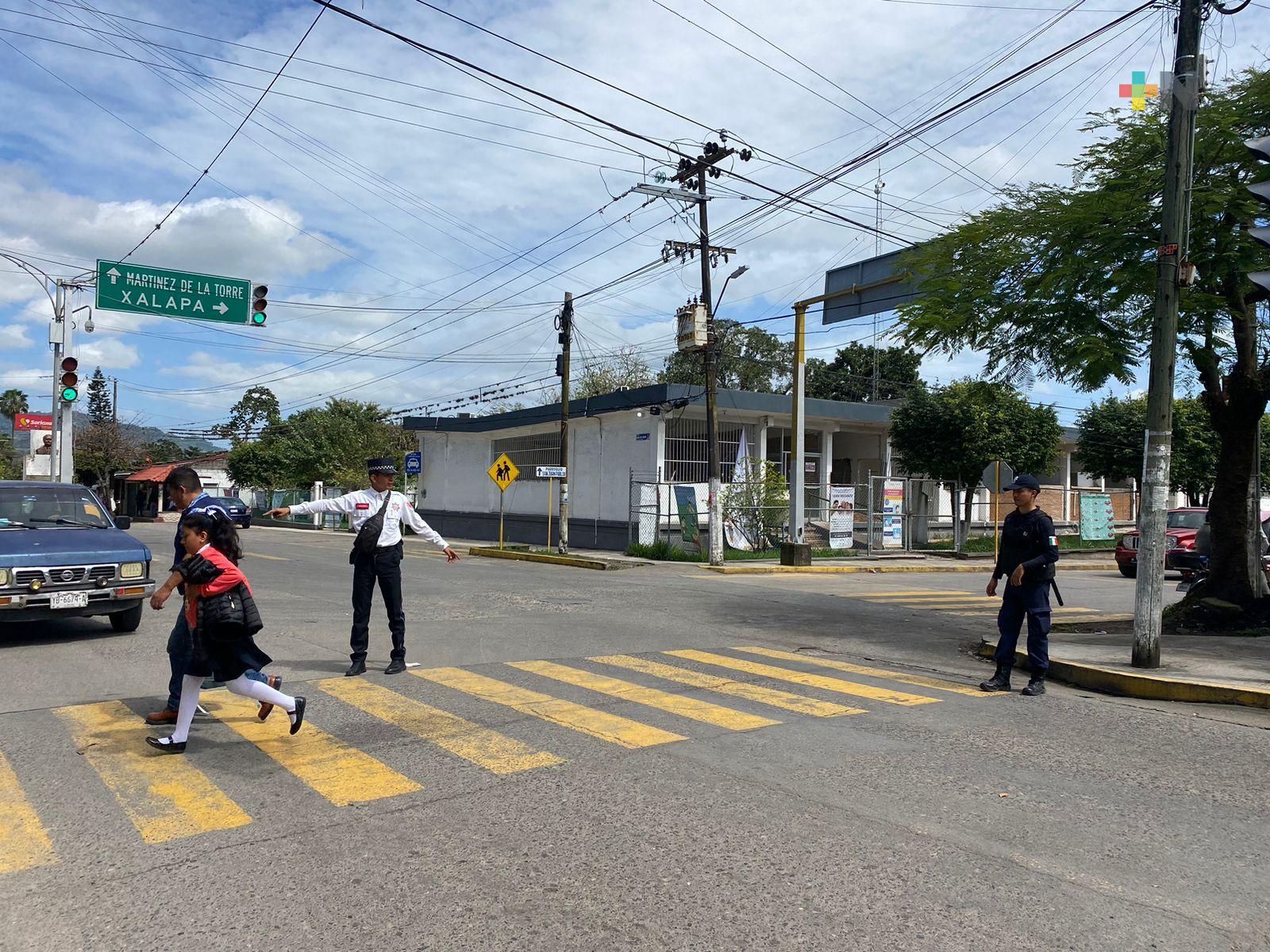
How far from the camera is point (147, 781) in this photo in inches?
207

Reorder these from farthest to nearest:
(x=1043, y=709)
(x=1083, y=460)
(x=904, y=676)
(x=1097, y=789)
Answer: (x=1083, y=460)
(x=904, y=676)
(x=1043, y=709)
(x=1097, y=789)

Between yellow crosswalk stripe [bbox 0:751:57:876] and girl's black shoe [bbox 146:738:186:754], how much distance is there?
0.74 metres

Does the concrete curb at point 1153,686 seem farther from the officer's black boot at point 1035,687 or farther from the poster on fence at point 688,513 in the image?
the poster on fence at point 688,513

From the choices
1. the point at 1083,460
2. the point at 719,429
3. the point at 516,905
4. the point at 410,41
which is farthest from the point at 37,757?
the point at 1083,460

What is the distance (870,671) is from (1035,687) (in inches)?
62.6

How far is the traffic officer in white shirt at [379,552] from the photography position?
8.00m

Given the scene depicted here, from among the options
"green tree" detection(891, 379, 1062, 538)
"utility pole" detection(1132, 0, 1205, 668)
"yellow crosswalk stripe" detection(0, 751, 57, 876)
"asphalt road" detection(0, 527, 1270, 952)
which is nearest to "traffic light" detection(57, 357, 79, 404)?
"asphalt road" detection(0, 527, 1270, 952)

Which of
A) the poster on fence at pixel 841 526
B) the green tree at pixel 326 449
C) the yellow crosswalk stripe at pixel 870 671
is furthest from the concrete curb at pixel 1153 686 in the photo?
the green tree at pixel 326 449

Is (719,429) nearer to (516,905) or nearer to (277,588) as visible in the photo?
(277,588)

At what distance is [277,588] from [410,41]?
8986 millimetres

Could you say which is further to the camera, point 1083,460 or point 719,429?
point 1083,460

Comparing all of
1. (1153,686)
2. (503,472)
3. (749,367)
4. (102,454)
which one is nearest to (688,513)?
(503,472)

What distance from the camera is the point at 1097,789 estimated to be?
535 centimetres

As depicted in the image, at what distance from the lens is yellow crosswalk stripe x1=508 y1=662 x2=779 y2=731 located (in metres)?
6.77
